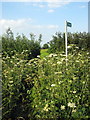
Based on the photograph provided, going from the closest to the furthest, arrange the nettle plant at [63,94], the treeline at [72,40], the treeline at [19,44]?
1. the nettle plant at [63,94]
2. the treeline at [19,44]
3. the treeline at [72,40]

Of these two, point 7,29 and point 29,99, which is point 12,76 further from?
point 7,29

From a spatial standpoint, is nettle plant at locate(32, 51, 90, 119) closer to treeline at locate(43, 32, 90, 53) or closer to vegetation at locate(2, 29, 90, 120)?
vegetation at locate(2, 29, 90, 120)

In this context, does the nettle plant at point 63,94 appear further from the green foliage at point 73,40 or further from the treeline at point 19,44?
the green foliage at point 73,40

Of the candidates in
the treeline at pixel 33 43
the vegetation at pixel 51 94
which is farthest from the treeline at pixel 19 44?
the vegetation at pixel 51 94

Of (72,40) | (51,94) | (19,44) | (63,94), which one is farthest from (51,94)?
(72,40)

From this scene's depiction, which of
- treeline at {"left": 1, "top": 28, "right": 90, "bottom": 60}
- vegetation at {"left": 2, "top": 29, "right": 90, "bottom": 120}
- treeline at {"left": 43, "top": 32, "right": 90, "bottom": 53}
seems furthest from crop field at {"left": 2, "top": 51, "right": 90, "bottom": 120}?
treeline at {"left": 43, "top": 32, "right": 90, "bottom": 53}

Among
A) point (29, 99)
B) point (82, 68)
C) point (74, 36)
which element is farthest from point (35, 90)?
point (74, 36)

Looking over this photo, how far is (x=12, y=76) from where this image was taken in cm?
429

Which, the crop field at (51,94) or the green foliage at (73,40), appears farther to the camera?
the green foliage at (73,40)

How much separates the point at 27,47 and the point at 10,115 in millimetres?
5630

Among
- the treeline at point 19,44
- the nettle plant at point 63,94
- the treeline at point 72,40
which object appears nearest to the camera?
the nettle plant at point 63,94

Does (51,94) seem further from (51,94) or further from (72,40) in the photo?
(72,40)

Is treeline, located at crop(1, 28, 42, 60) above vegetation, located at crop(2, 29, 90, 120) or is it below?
above

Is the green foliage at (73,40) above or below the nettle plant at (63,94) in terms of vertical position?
above
